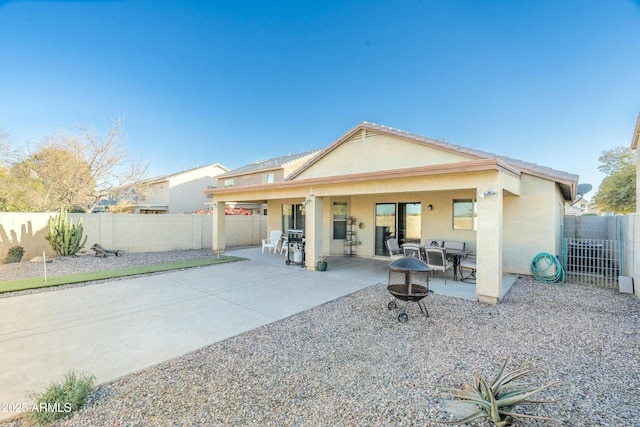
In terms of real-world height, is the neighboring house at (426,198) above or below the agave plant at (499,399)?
above

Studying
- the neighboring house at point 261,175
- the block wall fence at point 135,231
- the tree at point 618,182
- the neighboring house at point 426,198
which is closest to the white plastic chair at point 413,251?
the neighboring house at point 426,198

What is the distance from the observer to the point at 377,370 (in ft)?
11.6

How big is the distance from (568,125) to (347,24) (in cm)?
1374

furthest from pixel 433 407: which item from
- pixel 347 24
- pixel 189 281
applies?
pixel 347 24

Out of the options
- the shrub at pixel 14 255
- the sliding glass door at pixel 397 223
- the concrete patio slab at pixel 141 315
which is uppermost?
the sliding glass door at pixel 397 223

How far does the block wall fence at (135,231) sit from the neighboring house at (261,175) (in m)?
4.74

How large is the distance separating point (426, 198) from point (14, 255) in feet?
52.8

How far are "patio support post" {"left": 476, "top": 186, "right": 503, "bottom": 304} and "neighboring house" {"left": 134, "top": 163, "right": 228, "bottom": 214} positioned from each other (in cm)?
2587

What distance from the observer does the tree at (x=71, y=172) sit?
663 inches

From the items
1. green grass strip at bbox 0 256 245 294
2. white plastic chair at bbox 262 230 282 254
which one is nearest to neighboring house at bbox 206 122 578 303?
white plastic chair at bbox 262 230 282 254

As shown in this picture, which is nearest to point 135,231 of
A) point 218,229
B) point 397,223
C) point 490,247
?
point 218,229

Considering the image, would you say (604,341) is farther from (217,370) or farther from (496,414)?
(217,370)

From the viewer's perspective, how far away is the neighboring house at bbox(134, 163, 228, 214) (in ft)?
90.6

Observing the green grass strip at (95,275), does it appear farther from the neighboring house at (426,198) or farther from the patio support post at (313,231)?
the patio support post at (313,231)
